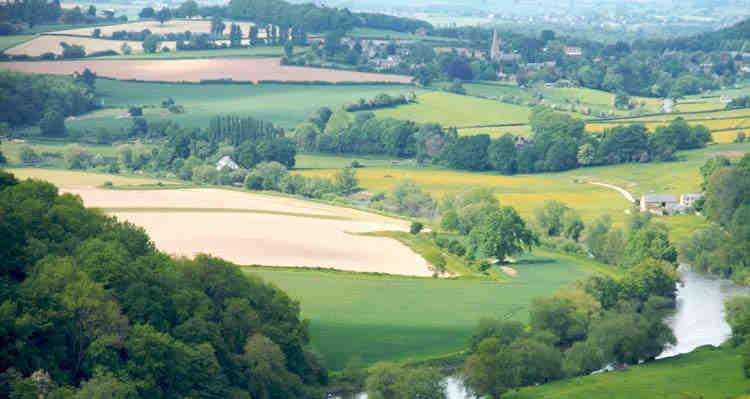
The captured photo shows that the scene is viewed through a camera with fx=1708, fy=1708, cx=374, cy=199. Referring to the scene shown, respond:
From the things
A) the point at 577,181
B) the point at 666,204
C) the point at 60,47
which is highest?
the point at 60,47

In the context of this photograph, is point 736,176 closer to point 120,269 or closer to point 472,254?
point 472,254

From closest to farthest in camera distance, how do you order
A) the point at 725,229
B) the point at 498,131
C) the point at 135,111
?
the point at 725,229
the point at 135,111
the point at 498,131

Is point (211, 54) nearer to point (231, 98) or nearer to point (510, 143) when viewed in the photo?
point (231, 98)

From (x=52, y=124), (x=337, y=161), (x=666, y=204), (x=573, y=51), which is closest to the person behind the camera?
(x=666, y=204)

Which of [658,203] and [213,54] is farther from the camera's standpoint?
[213,54]

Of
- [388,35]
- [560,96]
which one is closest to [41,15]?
[560,96]

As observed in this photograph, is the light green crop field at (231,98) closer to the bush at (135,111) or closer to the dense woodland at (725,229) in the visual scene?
the bush at (135,111)

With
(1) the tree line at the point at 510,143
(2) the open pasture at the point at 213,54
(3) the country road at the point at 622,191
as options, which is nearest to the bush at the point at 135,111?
(1) the tree line at the point at 510,143
